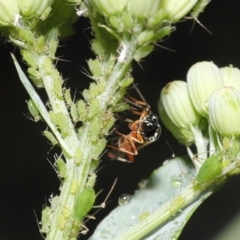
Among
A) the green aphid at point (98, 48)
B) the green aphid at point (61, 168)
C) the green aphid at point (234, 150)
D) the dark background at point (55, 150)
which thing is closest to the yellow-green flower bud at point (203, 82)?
the green aphid at point (234, 150)

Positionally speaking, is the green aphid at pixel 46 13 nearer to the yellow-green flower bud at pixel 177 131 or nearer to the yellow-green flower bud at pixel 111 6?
the yellow-green flower bud at pixel 111 6

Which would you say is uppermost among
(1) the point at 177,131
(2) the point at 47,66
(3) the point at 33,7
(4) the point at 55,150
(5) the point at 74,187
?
(3) the point at 33,7

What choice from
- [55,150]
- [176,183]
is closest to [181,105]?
[176,183]

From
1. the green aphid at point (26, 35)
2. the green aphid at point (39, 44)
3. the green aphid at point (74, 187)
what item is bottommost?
the green aphid at point (74, 187)

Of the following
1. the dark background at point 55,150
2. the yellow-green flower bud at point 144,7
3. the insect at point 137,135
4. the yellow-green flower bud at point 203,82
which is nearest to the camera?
the yellow-green flower bud at point 144,7

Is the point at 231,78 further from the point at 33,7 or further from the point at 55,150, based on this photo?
the point at 55,150

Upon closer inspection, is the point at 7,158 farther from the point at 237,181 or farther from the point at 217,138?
the point at 217,138
